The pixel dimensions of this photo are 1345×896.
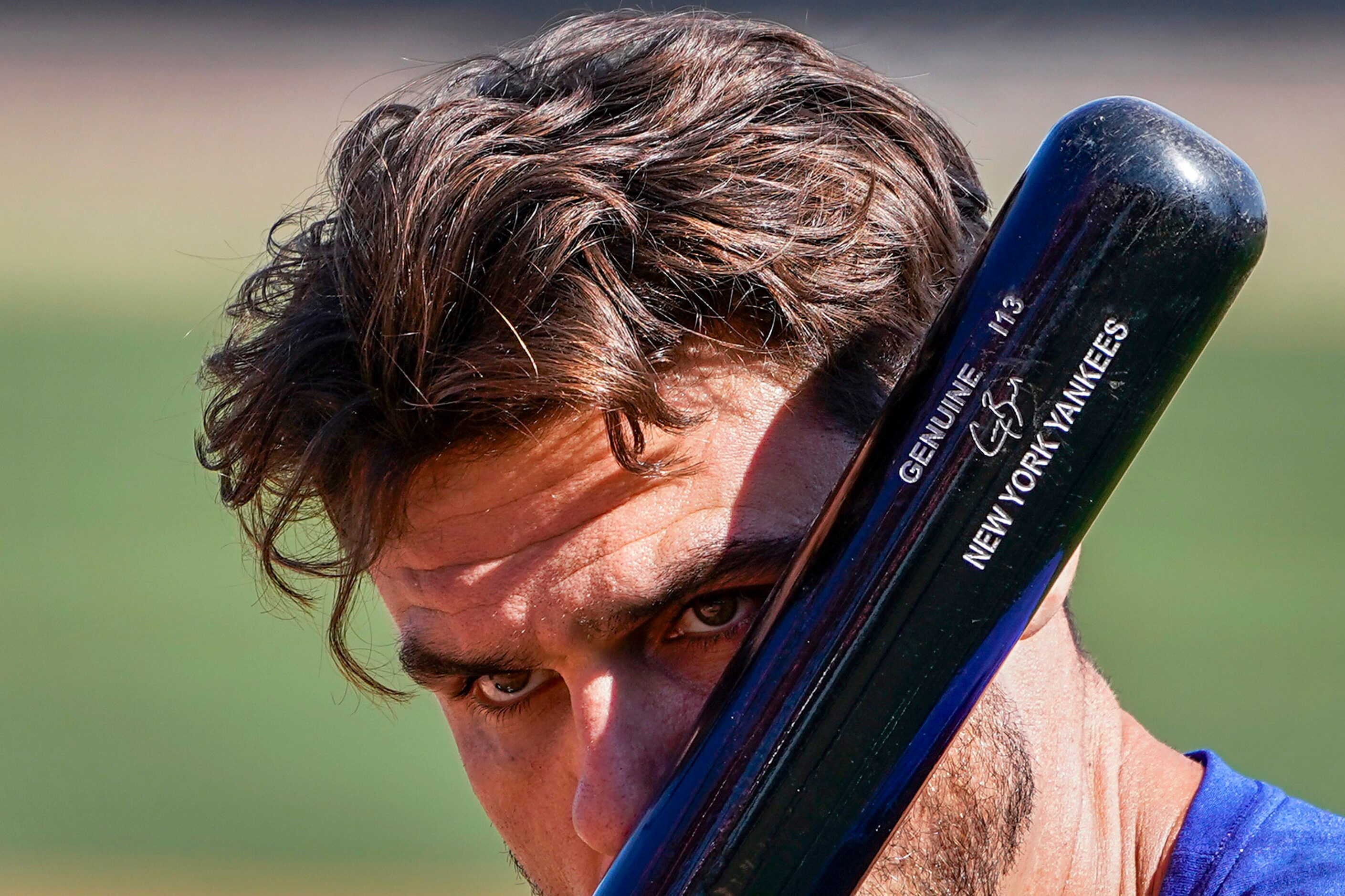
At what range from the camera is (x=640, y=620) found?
1524 millimetres

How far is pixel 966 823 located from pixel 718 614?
37cm

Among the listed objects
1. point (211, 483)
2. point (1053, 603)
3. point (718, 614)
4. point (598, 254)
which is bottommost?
point (211, 483)

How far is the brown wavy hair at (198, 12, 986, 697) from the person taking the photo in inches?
61.8

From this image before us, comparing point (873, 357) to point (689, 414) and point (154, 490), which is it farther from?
point (154, 490)

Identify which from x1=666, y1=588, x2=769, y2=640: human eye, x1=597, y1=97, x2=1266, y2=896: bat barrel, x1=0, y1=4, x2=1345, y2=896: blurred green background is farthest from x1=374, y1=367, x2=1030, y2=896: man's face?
x1=0, y1=4, x2=1345, y2=896: blurred green background

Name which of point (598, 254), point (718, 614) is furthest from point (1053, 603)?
point (598, 254)

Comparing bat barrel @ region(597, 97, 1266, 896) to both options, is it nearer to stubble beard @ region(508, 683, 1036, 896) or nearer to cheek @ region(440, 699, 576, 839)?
stubble beard @ region(508, 683, 1036, 896)

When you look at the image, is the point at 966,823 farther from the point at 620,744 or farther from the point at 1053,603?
the point at 620,744

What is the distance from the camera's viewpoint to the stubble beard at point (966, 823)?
1.55m
